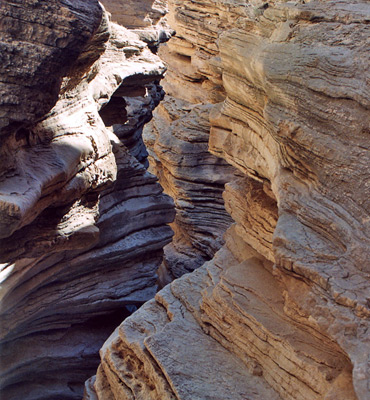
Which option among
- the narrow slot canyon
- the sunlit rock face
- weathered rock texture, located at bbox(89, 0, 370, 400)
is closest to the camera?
weathered rock texture, located at bbox(89, 0, 370, 400)

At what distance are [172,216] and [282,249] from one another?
13.1 feet

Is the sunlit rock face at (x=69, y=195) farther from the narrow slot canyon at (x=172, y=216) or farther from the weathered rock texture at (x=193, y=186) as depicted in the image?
the weathered rock texture at (x=193, y=186)

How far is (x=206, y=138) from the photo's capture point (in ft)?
28.1

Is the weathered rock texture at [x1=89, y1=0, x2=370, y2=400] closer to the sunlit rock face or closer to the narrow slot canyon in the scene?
the narrow slot canyon

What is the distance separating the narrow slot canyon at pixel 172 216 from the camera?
2836mm

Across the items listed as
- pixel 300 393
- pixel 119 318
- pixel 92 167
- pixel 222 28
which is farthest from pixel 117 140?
pixel 222 28

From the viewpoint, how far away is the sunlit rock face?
149 inches

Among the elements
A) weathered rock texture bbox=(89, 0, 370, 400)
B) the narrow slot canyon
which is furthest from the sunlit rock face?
weathered rock texture bbox=(89, 0, 370, 400)

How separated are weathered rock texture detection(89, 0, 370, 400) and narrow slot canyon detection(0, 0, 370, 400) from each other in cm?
1

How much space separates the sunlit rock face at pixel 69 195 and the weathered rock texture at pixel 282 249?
42.0 inches

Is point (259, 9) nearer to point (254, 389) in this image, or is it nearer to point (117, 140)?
point (117, 140)

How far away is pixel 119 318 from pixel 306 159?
4.13 meters

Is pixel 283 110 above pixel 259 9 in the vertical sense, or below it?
below

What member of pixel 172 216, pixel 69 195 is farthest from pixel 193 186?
pixel 69 195
